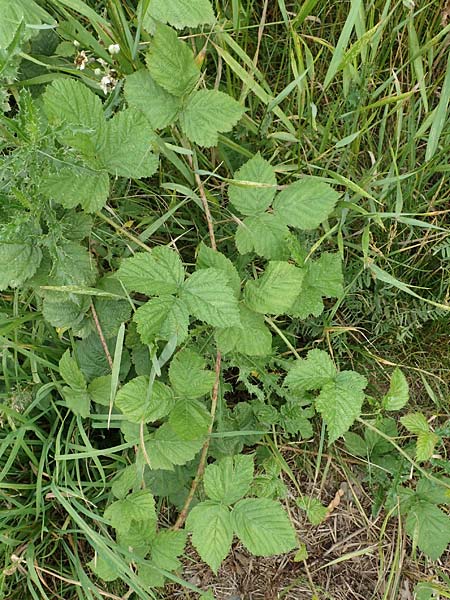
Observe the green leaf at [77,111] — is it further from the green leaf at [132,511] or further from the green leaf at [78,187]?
the green leaf at [132,511]

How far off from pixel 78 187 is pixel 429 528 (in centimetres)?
118

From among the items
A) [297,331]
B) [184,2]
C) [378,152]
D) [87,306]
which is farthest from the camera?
[297,331]

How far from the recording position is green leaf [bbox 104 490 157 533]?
1.20 meters

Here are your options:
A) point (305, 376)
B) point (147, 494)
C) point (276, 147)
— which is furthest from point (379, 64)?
point (147, 494)

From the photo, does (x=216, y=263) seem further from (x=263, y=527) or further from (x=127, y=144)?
(x=263, y=527)

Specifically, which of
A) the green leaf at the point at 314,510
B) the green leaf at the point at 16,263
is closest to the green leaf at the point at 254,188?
the green leaf at the point at 16,263

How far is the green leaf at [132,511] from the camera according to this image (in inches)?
47.3

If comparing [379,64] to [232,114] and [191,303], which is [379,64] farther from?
[191,303]

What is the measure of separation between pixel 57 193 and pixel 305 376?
0.65 m

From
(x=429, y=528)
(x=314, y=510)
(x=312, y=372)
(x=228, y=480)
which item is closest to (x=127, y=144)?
(x=312, y=372)

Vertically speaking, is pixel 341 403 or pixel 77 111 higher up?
pixel 77 111

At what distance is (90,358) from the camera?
4.62 feet

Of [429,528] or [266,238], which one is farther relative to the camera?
[429,528]

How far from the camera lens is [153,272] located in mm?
1126
